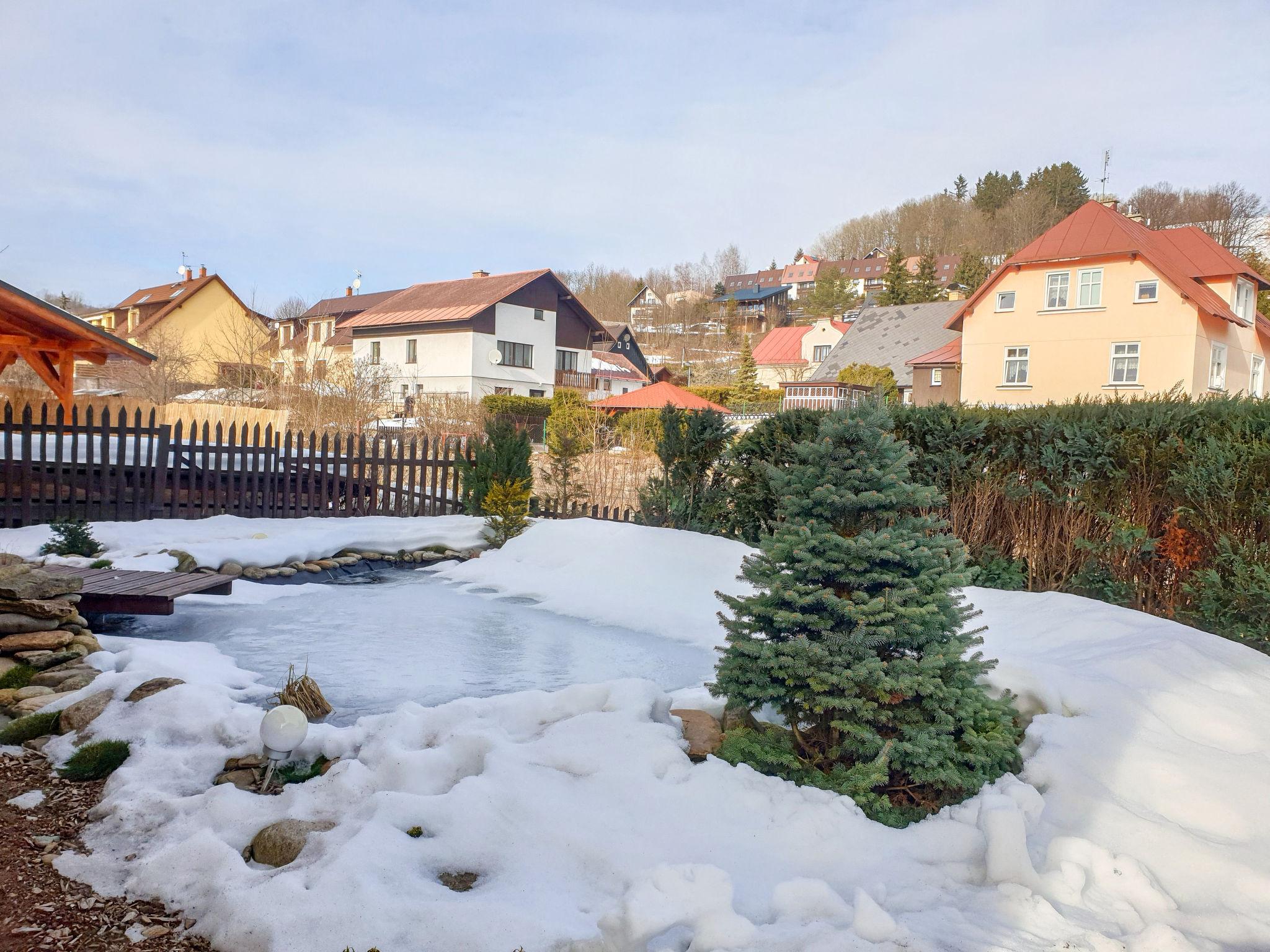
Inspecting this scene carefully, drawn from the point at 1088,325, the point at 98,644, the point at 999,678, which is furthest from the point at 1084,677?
the point at 1088,325

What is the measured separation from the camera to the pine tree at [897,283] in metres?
50.2

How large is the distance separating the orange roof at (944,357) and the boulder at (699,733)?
97.0ft

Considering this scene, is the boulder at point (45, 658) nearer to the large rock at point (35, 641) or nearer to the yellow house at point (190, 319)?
the large rock at point (35, 641)

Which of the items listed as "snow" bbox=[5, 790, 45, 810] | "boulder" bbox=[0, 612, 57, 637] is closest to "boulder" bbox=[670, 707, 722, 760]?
"snow" bbox=[5, 790, 45, 810]

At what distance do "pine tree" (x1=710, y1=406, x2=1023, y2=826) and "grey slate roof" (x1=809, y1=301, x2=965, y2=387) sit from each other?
117ft

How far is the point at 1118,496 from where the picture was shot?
633 centimetres

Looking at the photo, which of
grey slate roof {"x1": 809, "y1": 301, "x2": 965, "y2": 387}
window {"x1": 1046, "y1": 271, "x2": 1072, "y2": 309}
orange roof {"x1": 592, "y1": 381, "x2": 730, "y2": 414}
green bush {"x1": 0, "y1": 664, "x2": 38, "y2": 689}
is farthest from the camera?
grey slate roof {"x1": 809, "y1": 301, "x2": 965, "y2": 387}

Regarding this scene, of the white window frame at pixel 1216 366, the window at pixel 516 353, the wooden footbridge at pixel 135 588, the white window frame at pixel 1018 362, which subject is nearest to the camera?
the wooden footbridge at pixel 135 588

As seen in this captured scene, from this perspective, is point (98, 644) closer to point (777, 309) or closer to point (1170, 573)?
point (1170, 573)

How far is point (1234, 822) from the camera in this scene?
2943 mm

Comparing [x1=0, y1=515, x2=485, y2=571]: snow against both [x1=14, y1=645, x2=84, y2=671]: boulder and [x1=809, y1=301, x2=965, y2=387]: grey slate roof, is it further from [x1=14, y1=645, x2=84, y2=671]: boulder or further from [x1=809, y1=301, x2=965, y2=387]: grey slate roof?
[x1=809, y1=301, x2=965, y2=387]: grey slate roof

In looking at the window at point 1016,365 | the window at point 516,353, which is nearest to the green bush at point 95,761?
the window at point 1016,365

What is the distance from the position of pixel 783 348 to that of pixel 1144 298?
34.0m

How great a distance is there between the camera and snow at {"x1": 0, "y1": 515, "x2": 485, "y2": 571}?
7867 millimetres
